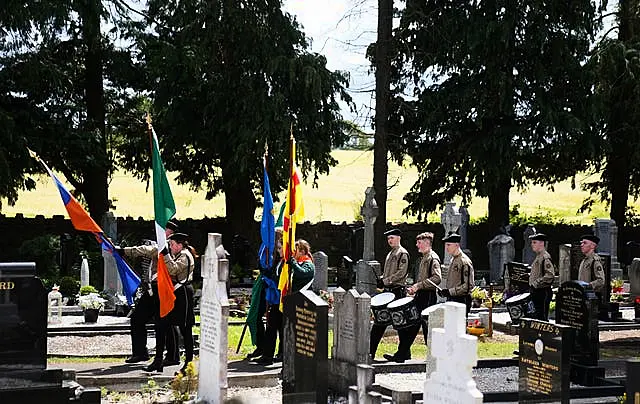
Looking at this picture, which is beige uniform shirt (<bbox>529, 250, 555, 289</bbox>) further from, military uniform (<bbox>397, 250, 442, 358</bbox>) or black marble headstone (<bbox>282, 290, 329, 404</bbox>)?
black marble headstone (<bbox>282, 290, 329, 404</bbox>)

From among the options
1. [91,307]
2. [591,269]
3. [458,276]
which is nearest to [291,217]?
[458,276]

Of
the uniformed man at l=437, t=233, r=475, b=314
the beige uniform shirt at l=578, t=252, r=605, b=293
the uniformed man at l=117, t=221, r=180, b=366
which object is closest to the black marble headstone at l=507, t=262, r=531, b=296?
the beige uniform shirt at l=578, t=252, r=605, b=293

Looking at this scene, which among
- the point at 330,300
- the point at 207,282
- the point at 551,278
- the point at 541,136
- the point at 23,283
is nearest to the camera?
the point at 23,283

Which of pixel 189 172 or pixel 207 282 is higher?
pixel 189 172

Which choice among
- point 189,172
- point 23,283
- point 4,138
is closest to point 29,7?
point 4,138

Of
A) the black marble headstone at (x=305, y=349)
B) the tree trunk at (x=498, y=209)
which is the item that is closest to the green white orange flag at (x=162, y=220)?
the black marble headstone at (x=305, y=349)

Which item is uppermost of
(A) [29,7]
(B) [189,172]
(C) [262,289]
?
(A) [29,7]

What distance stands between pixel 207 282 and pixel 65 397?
2052 mm

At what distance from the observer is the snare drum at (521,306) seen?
632 inches

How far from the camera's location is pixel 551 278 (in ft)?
51.6

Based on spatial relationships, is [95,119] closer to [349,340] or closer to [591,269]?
[591,269]

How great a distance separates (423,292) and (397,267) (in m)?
1.22

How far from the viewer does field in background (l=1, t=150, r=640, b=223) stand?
46.3 metres

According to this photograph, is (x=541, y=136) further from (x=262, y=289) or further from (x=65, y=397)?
(x=65, y=397)
